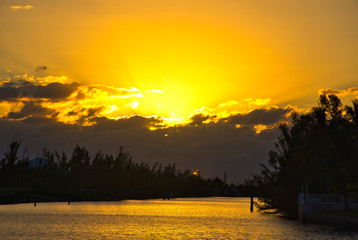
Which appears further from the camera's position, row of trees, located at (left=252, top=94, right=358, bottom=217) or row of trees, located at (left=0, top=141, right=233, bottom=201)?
row of trees, located at (left=0, top=141, right=233, bottom=201)

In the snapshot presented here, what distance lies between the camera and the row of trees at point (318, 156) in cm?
6353

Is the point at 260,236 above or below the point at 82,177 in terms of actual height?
below

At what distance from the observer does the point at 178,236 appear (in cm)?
5012

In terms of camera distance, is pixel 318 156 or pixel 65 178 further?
pixel 65 178

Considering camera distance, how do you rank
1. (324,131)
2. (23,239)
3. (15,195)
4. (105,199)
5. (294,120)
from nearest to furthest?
(23,239), (324,131), (294,120), (15,195), (105,199)

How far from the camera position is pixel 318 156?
6475 centimetres

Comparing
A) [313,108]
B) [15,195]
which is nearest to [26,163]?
[15,195]

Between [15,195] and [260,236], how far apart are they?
71.6 m

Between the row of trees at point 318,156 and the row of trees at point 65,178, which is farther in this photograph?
the row of trees at point 65,178

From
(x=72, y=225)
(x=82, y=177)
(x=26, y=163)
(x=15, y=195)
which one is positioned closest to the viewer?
(x=72, y=225)

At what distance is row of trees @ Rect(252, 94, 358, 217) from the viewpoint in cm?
6353

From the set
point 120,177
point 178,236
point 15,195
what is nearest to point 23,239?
point 178,236

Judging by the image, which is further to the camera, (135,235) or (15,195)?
(15,195)

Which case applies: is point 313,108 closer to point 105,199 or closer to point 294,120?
point 294,120
